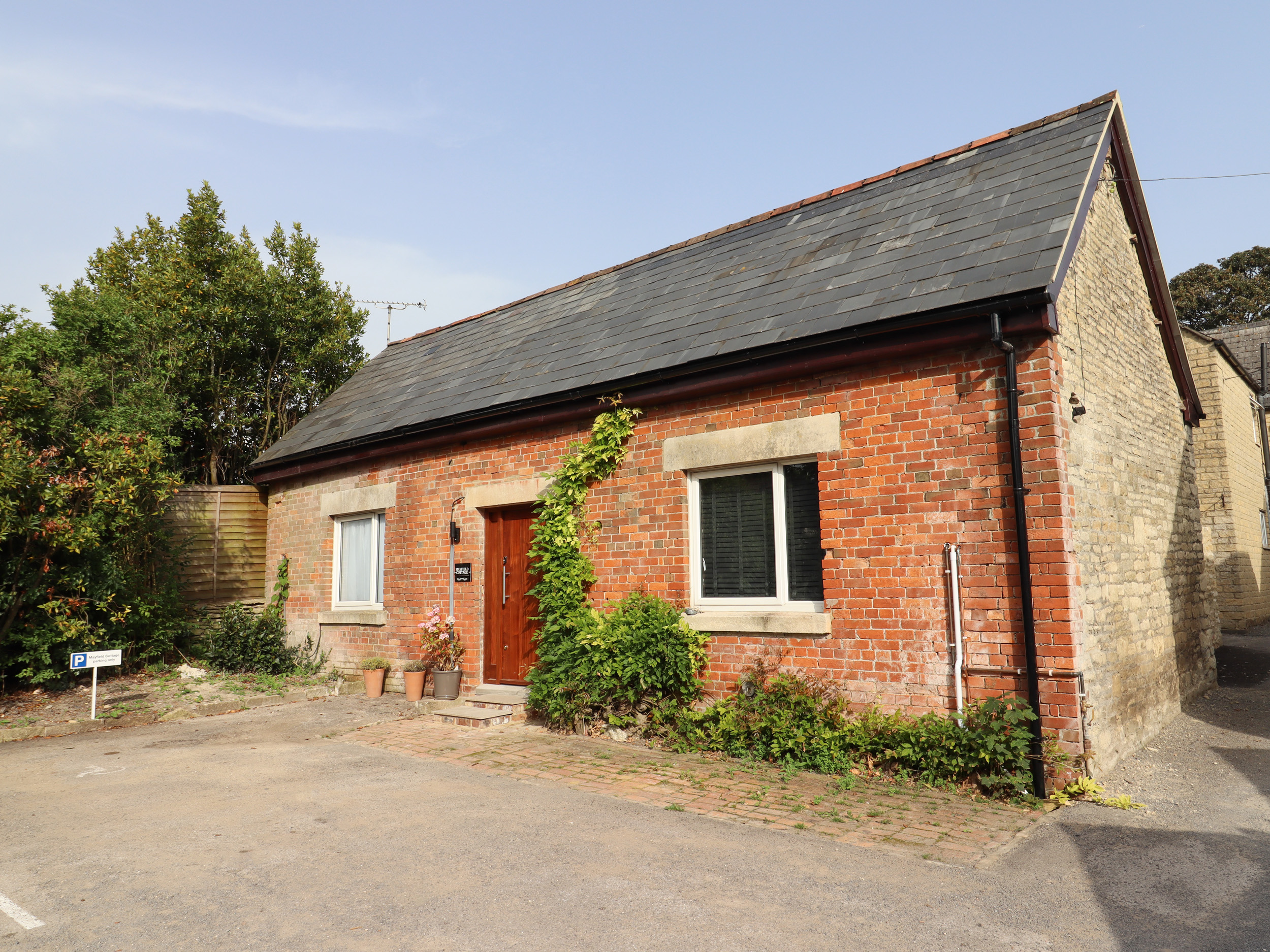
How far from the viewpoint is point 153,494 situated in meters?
11.2

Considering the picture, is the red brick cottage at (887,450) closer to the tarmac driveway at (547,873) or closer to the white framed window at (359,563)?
the white framed window at (359,563)

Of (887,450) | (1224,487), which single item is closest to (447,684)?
(887,450)

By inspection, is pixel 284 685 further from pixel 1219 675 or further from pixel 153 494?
pixel 1219 675

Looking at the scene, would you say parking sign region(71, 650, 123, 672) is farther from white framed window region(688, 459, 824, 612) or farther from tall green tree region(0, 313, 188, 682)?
white framed window region(688, 459, 824, 612)

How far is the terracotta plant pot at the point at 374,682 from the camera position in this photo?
1077 centimetres

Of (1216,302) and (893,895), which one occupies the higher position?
(1216,302)

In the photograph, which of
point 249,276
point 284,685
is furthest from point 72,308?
point 284,685

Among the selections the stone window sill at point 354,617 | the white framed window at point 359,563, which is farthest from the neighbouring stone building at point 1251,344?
the stone window sill at point 354,617

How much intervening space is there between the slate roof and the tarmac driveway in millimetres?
3825

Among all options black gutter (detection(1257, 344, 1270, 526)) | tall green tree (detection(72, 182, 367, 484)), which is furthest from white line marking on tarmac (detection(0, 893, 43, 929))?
black gutter (detection(1257, 344, 1270, 526))

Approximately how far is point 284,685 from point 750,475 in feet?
23.6

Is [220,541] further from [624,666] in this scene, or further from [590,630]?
[624,666]

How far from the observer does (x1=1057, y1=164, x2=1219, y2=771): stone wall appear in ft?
21.2

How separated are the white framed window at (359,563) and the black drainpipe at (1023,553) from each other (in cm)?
842
